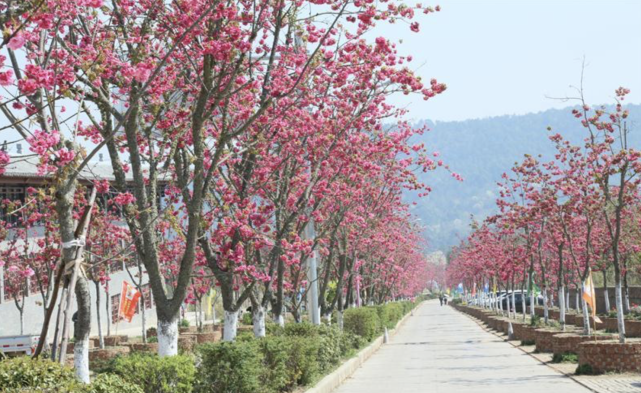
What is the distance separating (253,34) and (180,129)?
10.3ft

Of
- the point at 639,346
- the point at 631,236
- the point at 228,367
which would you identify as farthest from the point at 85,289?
the point at 631,236

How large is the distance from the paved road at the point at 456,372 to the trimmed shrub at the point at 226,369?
5.03 m

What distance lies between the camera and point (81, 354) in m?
11.5

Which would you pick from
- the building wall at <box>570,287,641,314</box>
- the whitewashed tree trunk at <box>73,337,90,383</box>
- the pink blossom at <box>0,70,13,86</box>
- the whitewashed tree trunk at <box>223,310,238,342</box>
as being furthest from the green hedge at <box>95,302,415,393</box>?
the building wall at <box>570,287,641,314</box>

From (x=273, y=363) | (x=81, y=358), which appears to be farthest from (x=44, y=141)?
(x=273, y=363)

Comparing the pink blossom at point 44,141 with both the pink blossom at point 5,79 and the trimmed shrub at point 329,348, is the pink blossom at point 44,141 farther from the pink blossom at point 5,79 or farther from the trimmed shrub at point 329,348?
the trimmed shrub at point 329,348

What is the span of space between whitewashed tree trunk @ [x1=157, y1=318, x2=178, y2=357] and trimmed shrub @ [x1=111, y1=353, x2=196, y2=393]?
1474mm

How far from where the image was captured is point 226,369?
42.8 ft

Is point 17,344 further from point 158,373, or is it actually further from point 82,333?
point 158,373

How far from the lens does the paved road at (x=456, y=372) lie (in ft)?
57.5

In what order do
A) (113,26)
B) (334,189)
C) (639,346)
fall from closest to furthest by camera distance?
1. (113,26)
2. (639,346)
3. (334,189)

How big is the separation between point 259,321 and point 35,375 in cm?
1190

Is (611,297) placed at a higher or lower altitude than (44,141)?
lower

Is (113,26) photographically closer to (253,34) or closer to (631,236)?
(253,34)
